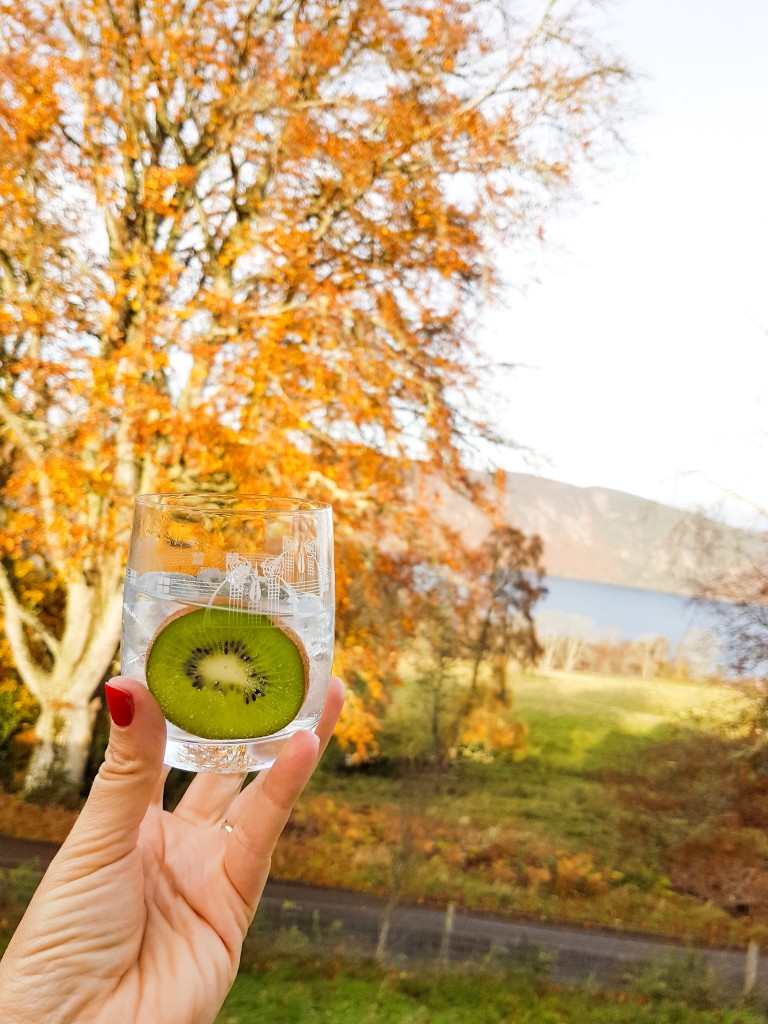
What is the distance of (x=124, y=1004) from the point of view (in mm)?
633

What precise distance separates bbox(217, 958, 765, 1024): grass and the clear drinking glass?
2.21 m

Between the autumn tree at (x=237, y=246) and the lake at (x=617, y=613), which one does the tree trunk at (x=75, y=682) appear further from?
the lake at (x=617, y=613)

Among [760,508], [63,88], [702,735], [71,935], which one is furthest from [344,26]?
[71,935]

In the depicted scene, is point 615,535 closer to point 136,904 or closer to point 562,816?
point 562,816

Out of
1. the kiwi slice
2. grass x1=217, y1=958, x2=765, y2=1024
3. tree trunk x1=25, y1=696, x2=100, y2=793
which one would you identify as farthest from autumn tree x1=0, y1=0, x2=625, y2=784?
the kiwi slice

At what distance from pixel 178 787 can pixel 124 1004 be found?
202 centimetres

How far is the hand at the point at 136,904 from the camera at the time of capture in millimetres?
591

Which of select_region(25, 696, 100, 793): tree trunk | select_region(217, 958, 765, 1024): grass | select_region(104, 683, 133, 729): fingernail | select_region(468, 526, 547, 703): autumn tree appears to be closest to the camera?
select_region(104, 683, 133, 729): fingernail

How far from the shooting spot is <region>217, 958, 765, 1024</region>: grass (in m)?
2.44

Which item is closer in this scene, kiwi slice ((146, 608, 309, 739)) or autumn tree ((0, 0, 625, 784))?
kiwi slice ((146, 608, 309, 739))

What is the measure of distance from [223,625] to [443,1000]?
2510 millimetres

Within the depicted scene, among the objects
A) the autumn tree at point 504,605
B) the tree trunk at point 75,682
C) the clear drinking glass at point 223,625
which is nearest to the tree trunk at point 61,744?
the tree trunk at point 75,682

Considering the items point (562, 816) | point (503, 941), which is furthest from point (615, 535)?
point (503, 941)

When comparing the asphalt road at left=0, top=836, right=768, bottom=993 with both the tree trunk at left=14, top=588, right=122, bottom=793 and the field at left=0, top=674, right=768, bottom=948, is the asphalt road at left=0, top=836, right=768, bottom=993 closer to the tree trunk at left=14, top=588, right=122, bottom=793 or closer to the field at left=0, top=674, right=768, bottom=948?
the field at left=0, top=674, right=768, bottom=948
